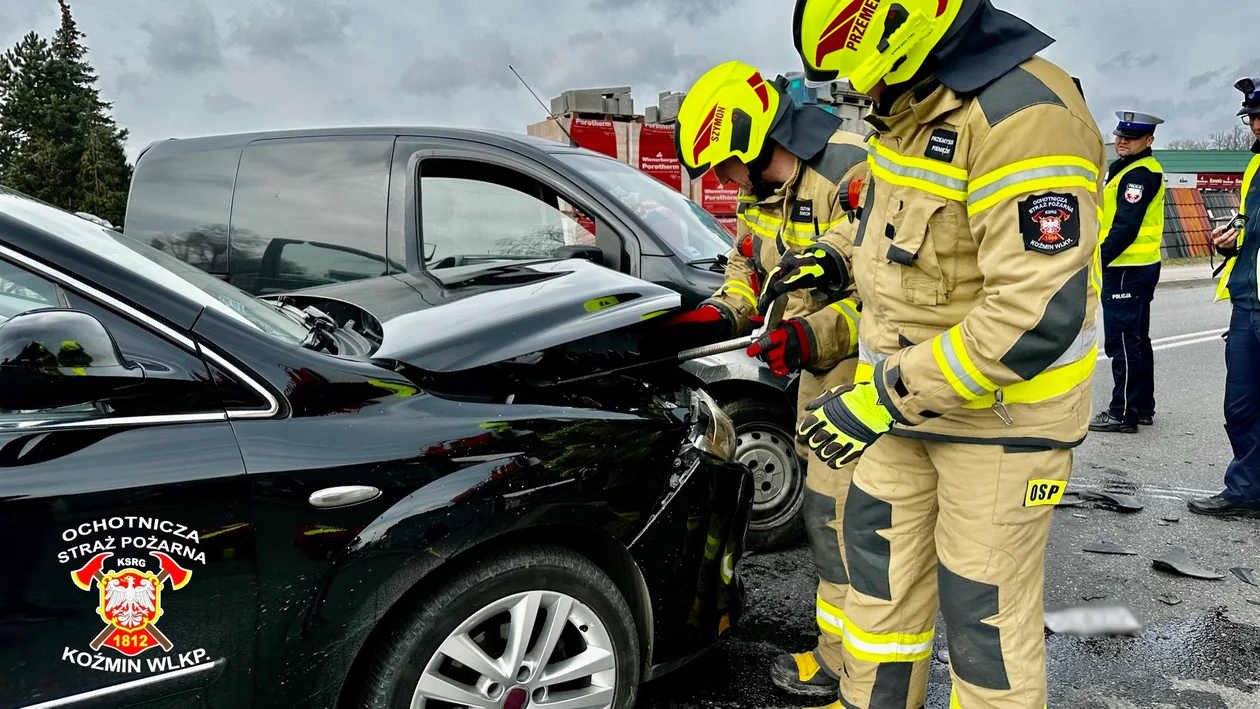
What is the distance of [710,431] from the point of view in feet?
7.83

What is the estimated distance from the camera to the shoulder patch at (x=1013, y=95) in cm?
155

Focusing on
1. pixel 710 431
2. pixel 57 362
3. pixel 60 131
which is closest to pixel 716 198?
pixel 710 431

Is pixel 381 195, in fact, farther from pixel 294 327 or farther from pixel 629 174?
pixel 294 327

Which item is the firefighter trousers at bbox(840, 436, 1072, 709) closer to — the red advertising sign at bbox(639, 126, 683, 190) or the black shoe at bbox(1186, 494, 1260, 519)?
the black shoe at bbox(1186, 494, 1260, 519)

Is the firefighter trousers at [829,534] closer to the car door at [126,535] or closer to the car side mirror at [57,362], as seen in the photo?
the car door at [126,535]

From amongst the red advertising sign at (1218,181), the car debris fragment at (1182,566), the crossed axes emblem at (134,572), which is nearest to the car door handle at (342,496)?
the crossed axes emblem at (134,572)

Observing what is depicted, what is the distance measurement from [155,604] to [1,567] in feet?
0.84

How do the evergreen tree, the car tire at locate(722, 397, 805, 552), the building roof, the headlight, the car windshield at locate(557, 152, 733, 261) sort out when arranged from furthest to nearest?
the evergreen tree
the building roof
the car windshield at locate(557, 152, 733, 261)
the car tire at locate(722, 397, 805, 552)
the headlight

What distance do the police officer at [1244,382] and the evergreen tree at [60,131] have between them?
4291cm

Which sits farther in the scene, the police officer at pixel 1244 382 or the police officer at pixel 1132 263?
the police officer at pixel 1132 263

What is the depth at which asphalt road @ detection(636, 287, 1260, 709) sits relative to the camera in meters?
2.47

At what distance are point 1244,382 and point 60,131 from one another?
51016mm

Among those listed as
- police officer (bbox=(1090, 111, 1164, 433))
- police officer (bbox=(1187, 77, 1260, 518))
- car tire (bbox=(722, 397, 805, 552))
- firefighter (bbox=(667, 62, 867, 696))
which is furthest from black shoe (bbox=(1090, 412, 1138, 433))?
firefighter (bbox=(667, 62, 867, 696))

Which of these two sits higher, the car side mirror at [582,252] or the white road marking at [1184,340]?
the car side mirror at [582,252]
